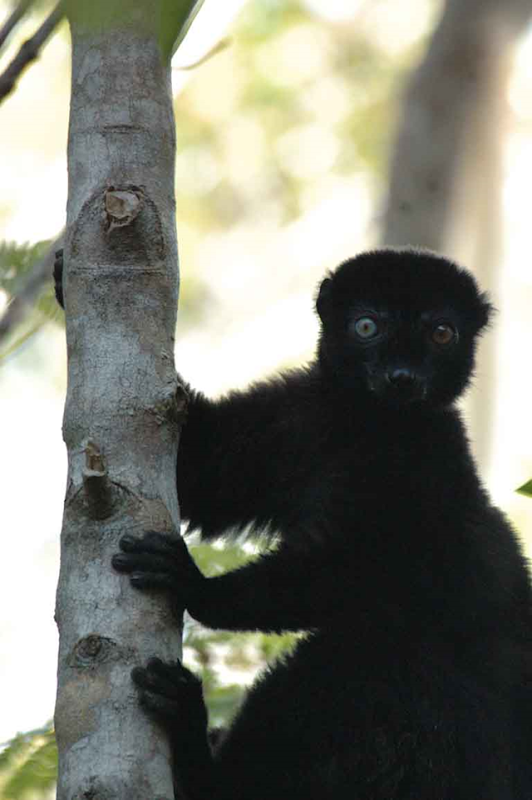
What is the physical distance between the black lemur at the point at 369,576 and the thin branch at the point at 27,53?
1.40 m

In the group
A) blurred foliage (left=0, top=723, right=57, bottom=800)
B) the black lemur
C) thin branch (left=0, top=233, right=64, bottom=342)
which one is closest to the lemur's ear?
the black lemur

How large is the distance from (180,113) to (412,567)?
52.8 feet

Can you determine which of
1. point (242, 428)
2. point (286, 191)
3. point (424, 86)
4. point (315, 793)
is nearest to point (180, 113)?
point (286, 191)

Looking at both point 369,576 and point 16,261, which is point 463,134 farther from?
point 16,261

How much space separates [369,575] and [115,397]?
1.61m

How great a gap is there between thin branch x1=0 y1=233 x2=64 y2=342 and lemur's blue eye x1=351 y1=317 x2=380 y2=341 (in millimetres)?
1619

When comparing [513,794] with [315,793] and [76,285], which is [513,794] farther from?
[76,285]

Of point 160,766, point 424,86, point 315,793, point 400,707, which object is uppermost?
point 424,86

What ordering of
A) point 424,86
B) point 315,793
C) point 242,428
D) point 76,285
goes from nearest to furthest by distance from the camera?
point 76,285
point 315,793
point 242,428
point 424,86

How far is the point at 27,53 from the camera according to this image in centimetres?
267

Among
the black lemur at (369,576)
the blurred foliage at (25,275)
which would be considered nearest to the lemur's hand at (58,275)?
the blurred foliage at (25,275)

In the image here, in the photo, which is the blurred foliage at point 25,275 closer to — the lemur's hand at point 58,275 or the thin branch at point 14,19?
the lemur's hand at point 58,275

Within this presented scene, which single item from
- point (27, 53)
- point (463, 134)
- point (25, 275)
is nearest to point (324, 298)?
point (25, 275)

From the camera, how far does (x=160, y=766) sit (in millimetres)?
2691
